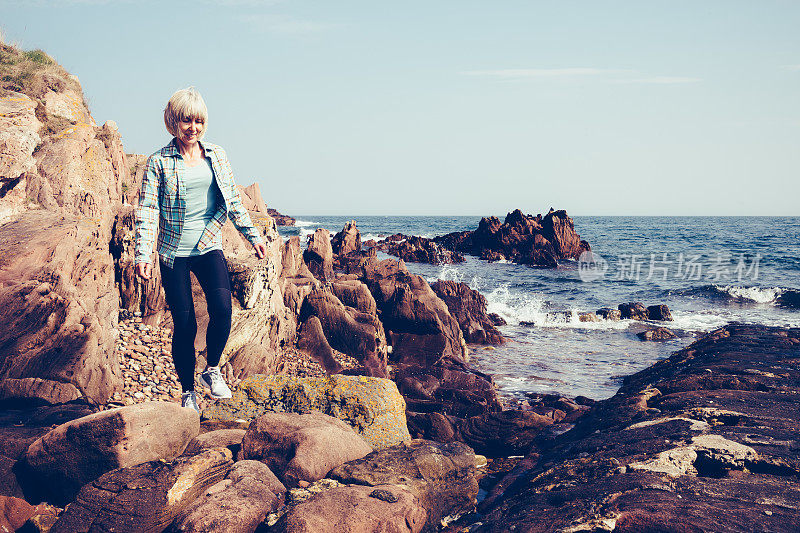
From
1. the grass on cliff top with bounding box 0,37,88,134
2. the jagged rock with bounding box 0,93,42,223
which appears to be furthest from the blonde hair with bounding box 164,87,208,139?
the grass on cliff top with bounding box 0,37,88,134

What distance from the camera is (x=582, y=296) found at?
1043 inches

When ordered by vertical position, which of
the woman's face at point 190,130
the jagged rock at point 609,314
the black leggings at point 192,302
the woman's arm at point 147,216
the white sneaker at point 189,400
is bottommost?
the jagged rock at point 609,314

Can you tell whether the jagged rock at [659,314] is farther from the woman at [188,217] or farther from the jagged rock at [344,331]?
the woman at [188,217]

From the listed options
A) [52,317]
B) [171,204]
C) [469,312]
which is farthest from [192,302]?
[469,312]

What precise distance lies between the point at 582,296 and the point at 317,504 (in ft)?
81.6

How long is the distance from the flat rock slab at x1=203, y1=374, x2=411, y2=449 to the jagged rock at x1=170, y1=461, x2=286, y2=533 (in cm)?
157

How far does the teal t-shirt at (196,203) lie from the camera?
4.20 meters

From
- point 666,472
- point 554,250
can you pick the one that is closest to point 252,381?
point 666,472

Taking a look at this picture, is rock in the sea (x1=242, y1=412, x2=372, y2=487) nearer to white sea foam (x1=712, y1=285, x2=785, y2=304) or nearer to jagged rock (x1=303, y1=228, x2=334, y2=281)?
jagged rock (x1=303, y1=228, x2=334, y2=281)

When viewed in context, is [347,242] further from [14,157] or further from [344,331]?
[14,157]

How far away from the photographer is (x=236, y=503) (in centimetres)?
360

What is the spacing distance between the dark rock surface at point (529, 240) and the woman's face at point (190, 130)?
37.7 metres

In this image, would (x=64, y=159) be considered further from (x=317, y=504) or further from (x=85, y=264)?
(x=317, y=504)

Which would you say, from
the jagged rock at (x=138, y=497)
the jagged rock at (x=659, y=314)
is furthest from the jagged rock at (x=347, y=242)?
the jagged rock at (x=138, y=497)
